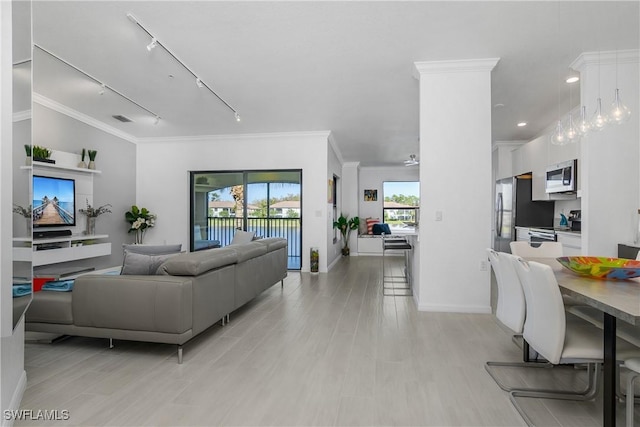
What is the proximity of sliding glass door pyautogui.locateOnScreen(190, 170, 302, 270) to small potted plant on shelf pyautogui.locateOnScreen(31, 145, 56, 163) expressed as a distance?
2.60 m

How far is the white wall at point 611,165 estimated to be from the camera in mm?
3455

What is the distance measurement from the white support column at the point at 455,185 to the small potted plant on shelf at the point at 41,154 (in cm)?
522

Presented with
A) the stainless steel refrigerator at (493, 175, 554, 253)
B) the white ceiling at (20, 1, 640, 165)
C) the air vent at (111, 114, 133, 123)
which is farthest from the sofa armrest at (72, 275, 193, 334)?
the stainless steel refrigerator at (493, 175, 554, 253)

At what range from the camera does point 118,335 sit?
260 centimetres

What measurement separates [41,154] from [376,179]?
318 inches

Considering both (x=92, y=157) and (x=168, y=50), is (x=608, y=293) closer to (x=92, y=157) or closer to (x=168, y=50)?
(x=168, y=50)

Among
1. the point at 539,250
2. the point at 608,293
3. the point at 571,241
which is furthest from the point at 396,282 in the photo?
the point at 608,293

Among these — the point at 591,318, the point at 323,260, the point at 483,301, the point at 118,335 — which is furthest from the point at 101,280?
the point at 323,260

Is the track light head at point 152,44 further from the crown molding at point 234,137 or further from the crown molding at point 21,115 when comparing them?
the crown molding at point 234,137

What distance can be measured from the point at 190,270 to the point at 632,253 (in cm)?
410

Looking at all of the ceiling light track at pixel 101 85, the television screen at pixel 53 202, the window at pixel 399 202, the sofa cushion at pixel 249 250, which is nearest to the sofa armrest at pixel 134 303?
the sofa cushion at pixel 249 250

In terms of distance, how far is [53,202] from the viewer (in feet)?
16.7

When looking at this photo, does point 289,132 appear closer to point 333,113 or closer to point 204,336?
point 333,113

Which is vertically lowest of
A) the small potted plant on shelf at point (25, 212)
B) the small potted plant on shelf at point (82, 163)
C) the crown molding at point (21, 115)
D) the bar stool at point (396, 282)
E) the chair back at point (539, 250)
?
the bar stool at point (396, 282)
